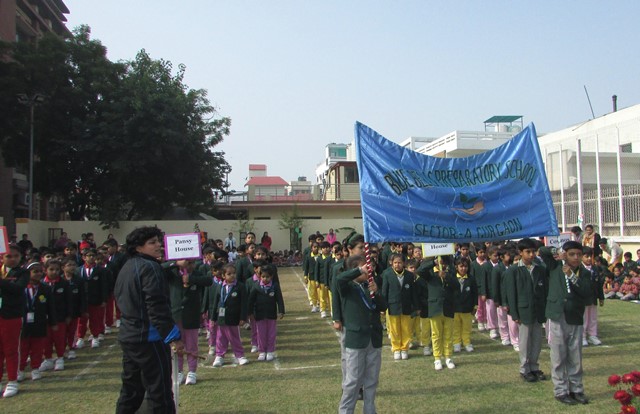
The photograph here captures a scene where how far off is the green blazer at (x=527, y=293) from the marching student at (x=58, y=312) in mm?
6485

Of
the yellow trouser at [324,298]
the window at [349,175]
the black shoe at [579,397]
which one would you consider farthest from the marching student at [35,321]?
the window at [349,175]

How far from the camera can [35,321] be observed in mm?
7215

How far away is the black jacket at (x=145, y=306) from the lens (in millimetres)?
4242

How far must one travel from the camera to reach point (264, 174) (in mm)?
58594

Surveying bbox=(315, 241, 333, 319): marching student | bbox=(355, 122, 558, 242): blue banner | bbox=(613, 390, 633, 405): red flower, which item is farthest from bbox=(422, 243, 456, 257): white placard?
bbox=(315, 241, 333, 319): marching student

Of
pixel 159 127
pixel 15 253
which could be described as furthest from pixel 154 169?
pixel 15 253

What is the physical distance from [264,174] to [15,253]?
A: 5193 centimetres

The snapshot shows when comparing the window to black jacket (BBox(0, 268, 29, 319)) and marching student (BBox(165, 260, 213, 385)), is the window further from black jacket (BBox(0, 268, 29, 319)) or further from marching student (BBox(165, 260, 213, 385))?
black jacket (BBox(0, 268, 29, 319))

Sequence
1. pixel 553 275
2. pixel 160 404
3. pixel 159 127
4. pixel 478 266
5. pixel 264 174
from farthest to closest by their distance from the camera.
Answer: pixel 264 174 < pixel 159 127 < pixel 478 266 < pixel 553 275 < pixel 160 404

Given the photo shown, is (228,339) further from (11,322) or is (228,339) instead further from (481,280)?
(481,280)

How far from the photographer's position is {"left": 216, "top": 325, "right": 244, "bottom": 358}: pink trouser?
776 centimetres

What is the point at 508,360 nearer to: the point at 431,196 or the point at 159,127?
the point at 431,196

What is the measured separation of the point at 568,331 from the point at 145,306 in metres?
4.53

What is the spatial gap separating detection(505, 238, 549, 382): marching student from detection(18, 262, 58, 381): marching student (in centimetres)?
642
